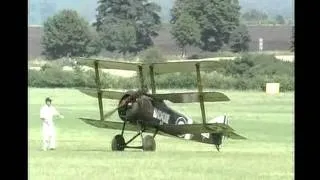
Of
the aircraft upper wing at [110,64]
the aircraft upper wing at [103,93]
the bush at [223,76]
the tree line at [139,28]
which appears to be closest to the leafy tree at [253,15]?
the tree line at [139,28]

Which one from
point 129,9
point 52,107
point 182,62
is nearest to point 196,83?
point 182,62

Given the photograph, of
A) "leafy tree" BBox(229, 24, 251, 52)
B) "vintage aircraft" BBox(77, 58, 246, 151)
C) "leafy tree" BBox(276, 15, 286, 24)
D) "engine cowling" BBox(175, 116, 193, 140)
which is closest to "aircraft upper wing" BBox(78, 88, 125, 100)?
"vintage aircraft" BBox(77, 58, 246, 151)

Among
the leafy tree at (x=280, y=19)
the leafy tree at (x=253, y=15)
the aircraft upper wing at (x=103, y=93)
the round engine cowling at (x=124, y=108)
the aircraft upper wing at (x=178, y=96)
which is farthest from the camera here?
the round engine cowling at (x=124, y=108)

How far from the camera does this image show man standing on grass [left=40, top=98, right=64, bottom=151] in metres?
1.34

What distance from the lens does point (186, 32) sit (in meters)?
1.39

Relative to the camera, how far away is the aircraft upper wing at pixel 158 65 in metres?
1.46

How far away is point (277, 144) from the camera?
1.38 m

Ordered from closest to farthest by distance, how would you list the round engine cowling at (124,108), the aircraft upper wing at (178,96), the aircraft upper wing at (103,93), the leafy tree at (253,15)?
1. the leafy tree at (253,15)
2. the aircraft upper wing at (178,96)
3. the aircraft upper wing at (103,93)
4. the round engine cowling at (124,108)

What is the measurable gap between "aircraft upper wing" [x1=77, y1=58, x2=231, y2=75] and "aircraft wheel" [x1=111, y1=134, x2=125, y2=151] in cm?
26

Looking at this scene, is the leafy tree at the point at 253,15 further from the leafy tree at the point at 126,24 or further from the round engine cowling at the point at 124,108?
the round engine cowling at the point at 124,108

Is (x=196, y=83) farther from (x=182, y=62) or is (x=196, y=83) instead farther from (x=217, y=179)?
(x=217, y=179)

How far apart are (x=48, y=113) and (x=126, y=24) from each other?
1.11 ft

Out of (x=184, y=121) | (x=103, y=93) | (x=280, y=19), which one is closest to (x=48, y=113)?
(x=103, y=93)

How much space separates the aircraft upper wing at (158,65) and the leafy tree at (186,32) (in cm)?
8
